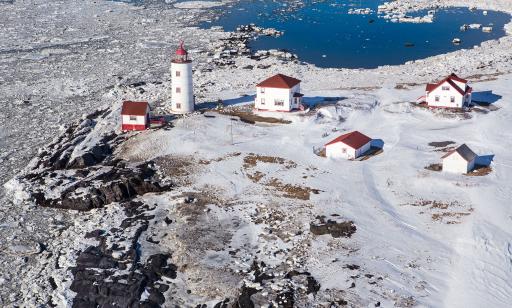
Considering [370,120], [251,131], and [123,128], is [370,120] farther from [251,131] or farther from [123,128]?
[123,128]

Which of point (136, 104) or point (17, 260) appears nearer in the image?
point (17, 260)

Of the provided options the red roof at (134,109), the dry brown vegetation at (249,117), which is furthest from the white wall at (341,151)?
the red roof at (134,109)

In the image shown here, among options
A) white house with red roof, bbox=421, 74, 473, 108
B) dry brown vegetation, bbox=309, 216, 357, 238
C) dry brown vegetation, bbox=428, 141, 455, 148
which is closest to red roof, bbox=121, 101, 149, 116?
dry brown vegetation, bbox=309, 216, 357, 238

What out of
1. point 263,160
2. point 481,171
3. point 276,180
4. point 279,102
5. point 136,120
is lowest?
point 276,180

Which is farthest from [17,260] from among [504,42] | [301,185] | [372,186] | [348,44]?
[504,42]

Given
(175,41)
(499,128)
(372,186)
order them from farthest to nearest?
1. (175,41)
2. (499,128)
3. (372,186)

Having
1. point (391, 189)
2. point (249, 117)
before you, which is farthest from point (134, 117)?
point (391, 189)

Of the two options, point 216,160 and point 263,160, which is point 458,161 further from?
point 216,160
